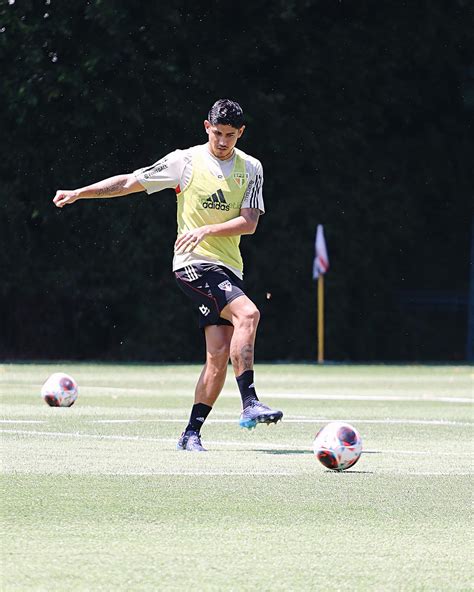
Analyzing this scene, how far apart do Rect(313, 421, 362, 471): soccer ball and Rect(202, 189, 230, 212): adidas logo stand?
2029 millimetres

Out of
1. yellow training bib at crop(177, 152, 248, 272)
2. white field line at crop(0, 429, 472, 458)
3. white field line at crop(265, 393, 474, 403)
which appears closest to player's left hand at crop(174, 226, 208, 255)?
yellow training bib at crop(177, 152, 248, 272)

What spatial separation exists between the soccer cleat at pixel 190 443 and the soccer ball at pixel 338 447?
4.37 ft

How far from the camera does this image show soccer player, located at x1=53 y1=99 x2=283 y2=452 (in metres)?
10.7

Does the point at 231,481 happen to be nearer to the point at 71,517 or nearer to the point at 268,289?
the point at 71,517

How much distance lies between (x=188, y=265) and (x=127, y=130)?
67.6ft

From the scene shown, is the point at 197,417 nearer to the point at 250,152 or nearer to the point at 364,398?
the point at 364,398

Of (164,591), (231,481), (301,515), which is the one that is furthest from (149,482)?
(164,591)

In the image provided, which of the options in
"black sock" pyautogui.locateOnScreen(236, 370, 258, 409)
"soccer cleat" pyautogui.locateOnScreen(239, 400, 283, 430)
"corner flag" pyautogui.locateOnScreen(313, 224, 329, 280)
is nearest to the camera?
"soccer cleat" pyautogui.locateOnScreen(239, 400, 283, 430)

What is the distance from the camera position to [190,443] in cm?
1069

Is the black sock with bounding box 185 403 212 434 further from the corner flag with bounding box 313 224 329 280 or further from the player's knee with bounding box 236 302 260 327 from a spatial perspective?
the corner flag with bounding box 313 224 329 280

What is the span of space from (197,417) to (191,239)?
3.95 ft

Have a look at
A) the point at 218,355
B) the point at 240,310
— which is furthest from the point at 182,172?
the point at 218,355

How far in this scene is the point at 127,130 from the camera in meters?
31.2

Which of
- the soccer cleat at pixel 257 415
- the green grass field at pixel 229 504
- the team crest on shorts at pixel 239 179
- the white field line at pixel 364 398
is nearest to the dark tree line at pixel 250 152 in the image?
the white field line at pixel 364 398
